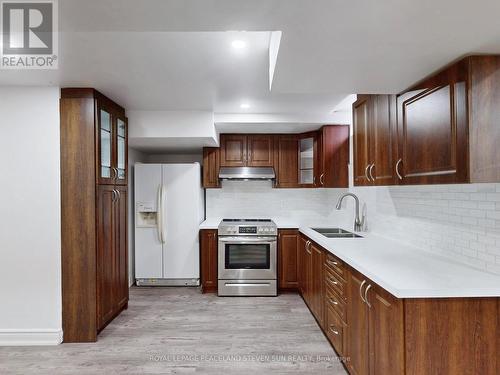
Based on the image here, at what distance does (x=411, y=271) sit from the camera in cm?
170

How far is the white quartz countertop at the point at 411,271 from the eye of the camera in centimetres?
138

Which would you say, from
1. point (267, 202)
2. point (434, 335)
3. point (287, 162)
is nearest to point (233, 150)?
point (287, 162)

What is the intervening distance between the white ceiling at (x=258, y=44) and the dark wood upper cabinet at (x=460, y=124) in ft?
0.32

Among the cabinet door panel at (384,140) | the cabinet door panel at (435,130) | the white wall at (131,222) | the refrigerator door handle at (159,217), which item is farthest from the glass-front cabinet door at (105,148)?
the cabinet door panel at (435,130)

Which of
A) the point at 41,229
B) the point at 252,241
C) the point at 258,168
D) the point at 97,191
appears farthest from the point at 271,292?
the point at 41,229

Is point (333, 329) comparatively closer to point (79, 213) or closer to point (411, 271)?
point (411, 271)

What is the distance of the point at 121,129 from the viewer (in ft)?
10.6

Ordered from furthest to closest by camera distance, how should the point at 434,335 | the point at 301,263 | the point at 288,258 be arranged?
the point at 288,258 < the point at 301,263 < the point at 434,335

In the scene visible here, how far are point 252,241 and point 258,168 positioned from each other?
1.07 m

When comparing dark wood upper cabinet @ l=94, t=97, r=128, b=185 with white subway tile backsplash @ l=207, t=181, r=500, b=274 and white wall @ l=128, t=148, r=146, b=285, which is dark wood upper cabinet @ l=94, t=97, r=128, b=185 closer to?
white wall @ l=128, t=148, r=146, b=285

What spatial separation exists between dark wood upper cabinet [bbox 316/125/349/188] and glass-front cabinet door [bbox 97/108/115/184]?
8.36 feet

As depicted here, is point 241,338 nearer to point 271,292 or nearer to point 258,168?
point 271,292

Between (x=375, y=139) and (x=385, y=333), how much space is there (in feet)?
4.57

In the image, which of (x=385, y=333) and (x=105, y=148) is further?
(x=105, y=148)
